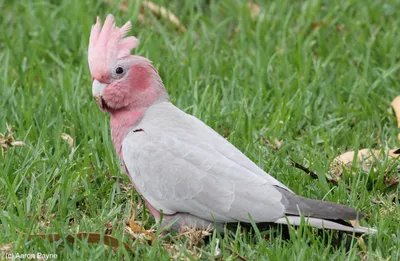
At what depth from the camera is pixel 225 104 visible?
4.96 metres

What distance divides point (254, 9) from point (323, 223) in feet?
10.2

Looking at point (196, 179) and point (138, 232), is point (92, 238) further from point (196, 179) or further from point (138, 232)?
point (196, 179)

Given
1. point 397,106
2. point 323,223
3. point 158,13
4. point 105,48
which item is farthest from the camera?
point 158,13

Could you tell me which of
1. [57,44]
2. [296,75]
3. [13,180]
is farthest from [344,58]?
[13,180]

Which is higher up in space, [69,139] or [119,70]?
[119,70]

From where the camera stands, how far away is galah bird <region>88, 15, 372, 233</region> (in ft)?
11.4

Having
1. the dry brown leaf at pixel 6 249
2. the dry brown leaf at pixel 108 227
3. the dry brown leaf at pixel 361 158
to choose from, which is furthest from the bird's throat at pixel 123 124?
the dry brown leaf at pixel 361 158

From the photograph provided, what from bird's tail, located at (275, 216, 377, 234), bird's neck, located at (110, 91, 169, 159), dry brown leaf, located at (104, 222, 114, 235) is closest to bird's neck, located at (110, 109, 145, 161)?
bird's neck, located at (110, 91, 169, 159)

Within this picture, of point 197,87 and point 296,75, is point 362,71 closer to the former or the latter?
point 296,75

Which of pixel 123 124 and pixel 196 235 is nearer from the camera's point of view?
pixel 196 235

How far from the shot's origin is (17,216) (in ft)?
12.0

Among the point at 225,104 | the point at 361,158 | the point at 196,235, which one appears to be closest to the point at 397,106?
the point at 361,158

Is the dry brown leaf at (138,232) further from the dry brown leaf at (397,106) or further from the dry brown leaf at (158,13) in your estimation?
the dry brown leaf at (158,13)

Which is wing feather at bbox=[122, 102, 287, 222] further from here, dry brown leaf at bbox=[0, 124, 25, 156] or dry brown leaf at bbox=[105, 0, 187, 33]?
dry brown leaf at bbox=[105, 0, 187, 33]
